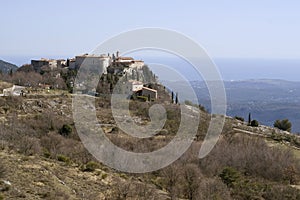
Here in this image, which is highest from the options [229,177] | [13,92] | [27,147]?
[13,92]

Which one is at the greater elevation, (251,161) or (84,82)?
(84,82)

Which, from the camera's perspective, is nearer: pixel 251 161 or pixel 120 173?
pixel 120 173

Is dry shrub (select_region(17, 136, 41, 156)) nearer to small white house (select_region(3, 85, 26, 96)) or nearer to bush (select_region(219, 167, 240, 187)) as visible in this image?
bush (select_region(219, 167, 240, 187))

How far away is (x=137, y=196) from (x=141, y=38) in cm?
457

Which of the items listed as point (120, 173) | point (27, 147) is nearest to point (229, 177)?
point (120, 173)

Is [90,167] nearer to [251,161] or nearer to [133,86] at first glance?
[251,161]

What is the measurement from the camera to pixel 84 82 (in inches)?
1962

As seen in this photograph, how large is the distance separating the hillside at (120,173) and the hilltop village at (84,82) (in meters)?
13.3

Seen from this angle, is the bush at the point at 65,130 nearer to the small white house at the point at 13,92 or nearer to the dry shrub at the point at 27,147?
the dry shrub at the point at 27,147

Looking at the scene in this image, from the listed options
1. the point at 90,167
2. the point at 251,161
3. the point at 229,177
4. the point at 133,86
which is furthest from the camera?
the point at 133,86

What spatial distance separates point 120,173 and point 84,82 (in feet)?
115

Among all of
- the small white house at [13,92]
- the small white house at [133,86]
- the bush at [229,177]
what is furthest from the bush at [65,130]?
the small white house at [133,86]

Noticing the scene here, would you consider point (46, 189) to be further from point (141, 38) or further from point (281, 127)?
point (281, 127)

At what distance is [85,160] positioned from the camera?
57.3 feet
